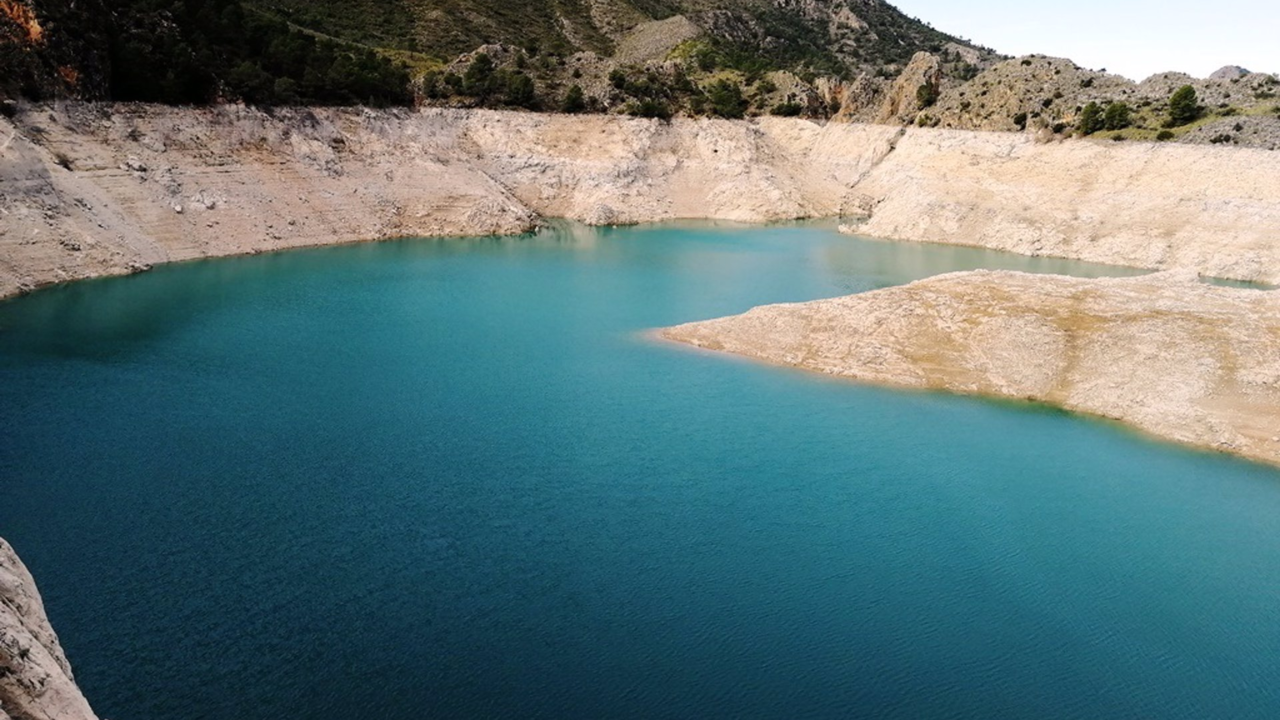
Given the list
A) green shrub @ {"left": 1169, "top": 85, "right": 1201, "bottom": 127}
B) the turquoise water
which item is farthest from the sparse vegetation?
the turquoise water

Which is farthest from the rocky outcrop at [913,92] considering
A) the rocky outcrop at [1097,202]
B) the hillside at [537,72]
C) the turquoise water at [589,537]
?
the turquoise water at [589,537]

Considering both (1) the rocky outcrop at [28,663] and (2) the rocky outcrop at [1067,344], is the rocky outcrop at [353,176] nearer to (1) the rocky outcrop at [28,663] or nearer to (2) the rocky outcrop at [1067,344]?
(2) the rocky outcrop at [1067,344]

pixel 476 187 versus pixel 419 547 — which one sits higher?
pixel 476 187

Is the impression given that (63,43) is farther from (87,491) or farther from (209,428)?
(87,491)

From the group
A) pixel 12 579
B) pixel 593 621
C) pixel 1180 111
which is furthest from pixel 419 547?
pixel 1180 111

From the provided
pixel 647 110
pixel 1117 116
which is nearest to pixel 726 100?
pixel 647 110

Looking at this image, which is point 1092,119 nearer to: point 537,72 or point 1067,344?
point 1067,344

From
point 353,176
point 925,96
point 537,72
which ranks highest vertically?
point 537,72
